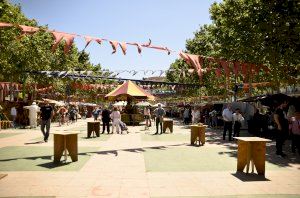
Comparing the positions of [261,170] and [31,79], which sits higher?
[31,79]

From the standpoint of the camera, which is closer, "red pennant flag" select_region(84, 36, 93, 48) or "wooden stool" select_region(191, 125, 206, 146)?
"red pennant flag" select_region(84, 36, 93, 48)

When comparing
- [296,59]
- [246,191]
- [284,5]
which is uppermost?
[284,5]

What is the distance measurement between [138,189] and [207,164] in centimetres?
356

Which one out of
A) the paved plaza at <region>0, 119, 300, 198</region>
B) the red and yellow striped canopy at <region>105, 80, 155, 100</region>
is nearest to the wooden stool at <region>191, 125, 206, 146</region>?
the paved plaza at <region>0, 119, 300, 198</region>

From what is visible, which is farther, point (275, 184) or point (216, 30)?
point (216, 30)

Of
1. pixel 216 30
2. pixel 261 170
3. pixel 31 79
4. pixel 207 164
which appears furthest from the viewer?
pixel 31 79

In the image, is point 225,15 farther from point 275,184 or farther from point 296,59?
point 275,184

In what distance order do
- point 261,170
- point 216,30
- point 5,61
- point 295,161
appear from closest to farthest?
point 261,170 < point 295,161 < point 5,61 < point 216,30

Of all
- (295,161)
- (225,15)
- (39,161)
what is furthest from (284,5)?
(39,161)

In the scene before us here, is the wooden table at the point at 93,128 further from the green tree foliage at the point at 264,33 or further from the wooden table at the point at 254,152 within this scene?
the wooden table at the point at 254,152

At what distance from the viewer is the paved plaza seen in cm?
673

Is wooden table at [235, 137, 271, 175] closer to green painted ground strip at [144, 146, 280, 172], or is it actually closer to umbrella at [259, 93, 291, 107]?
green painted ground strip at [144, 146, 280, 172]

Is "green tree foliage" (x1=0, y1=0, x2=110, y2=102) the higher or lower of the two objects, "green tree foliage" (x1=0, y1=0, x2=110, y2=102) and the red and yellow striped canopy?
the higher

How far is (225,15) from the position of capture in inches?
955
